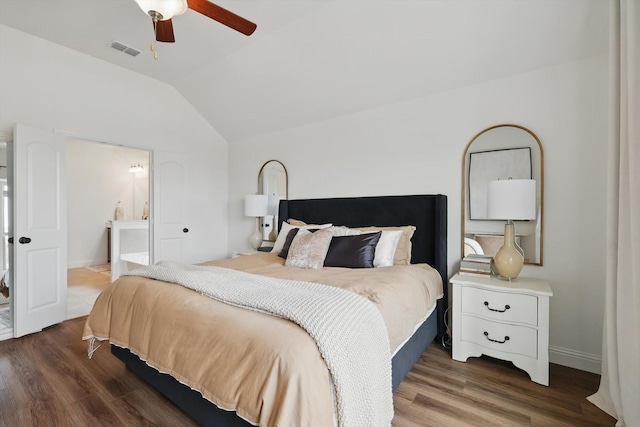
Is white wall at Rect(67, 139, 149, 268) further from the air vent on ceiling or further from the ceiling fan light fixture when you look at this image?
the ceiling fan light fixture

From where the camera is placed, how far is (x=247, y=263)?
267 centimetres

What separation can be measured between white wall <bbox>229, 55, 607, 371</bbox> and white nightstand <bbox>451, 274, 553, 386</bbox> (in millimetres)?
330

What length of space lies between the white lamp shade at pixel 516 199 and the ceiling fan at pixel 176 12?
2.20 metres

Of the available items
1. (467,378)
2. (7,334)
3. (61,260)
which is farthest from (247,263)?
(7,334)

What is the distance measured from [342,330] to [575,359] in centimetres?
228

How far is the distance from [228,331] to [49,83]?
3.71 m

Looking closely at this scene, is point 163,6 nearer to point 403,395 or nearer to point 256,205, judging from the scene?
point 256,205

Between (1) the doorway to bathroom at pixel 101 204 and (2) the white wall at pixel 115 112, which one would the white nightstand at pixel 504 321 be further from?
(1) the doorway to bathroom at pixel 101 204

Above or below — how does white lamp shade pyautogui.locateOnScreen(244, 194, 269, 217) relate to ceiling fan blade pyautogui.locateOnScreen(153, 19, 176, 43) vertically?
below

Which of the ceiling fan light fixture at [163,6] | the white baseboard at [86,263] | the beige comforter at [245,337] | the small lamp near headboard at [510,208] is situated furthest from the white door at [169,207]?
the small lamp near headboard at [510,208]

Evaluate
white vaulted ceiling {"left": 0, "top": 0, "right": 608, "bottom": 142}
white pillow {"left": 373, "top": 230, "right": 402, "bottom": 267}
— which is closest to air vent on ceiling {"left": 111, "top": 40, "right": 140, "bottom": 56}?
white vaulted ceiling {"left": 0, "top": 0, "right": 608, "bottom": 142}

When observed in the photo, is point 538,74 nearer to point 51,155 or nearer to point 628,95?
point 628,95

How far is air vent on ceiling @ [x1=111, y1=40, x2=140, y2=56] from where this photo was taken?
3158mm

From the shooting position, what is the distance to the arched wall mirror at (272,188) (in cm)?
423
